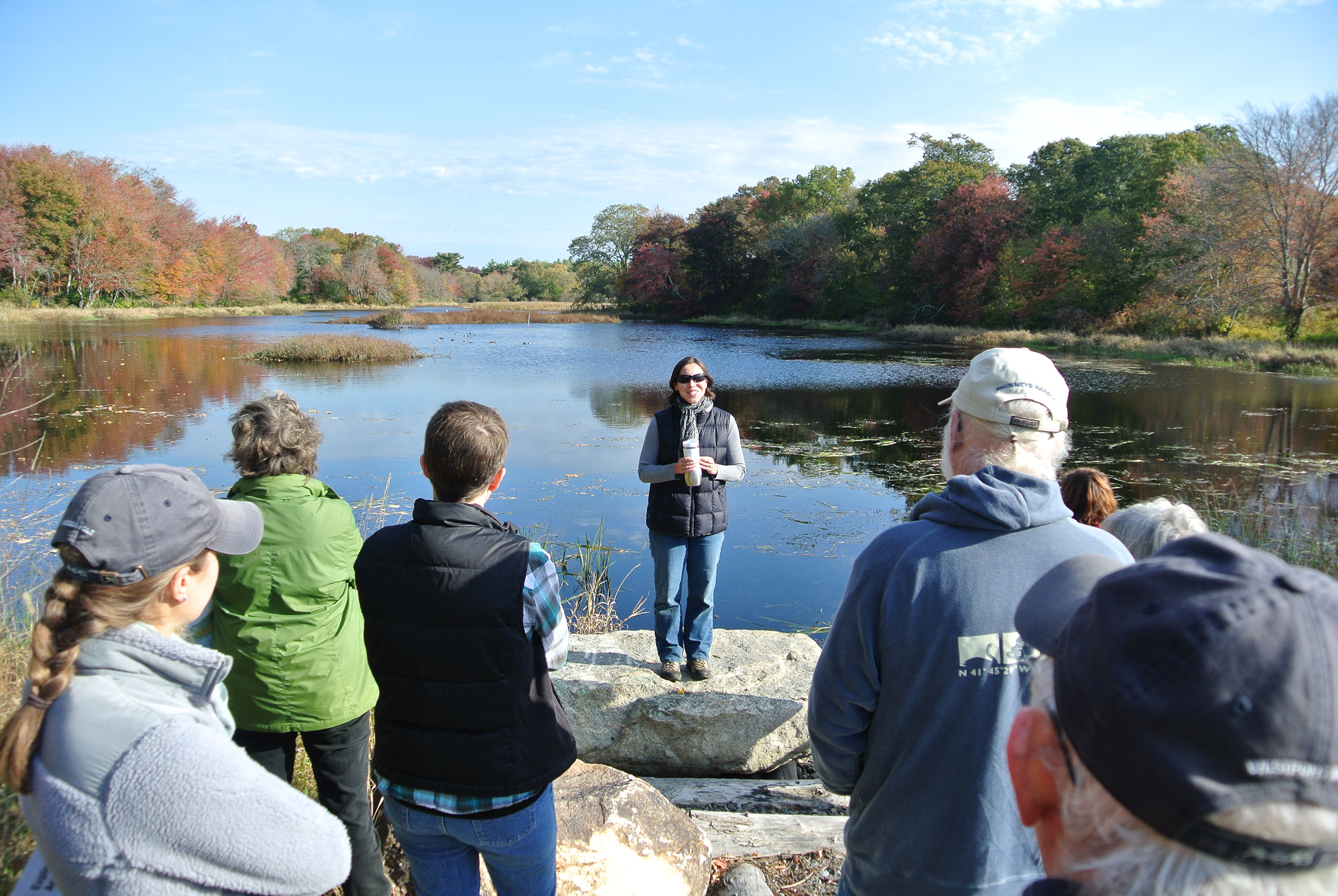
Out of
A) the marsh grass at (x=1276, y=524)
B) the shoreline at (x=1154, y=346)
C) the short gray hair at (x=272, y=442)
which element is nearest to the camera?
the short gray hair at (x=272, y=442)

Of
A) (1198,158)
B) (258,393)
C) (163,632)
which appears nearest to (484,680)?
(163,632)

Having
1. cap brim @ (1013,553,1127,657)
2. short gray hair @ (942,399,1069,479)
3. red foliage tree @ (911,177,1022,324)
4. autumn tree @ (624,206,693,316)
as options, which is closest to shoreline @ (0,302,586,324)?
autumn tree @ (624,206,693,316)

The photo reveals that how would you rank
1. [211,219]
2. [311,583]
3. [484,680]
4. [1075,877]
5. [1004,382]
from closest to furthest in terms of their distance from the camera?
[1075,877], [1004,382], [484,680], [311,583], [211,219]

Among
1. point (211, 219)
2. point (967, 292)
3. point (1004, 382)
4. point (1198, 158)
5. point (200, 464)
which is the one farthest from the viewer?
point (211, 219)

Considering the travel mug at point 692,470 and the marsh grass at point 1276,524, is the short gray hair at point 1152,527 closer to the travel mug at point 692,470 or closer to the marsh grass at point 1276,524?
the travel mug at point 692,470

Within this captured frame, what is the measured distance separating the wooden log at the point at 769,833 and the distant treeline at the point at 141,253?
5416cm

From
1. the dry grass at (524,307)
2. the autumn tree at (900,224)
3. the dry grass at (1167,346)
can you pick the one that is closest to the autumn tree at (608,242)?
the dry grass at (524,307)

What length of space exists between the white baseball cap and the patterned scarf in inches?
91.5

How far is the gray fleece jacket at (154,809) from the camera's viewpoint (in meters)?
1.12

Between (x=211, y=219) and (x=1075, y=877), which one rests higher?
(x=211, y=219)

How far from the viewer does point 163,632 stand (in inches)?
54.9

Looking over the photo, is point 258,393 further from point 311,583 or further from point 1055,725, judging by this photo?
point 1055,725

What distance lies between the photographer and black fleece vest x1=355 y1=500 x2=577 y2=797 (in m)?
1.85

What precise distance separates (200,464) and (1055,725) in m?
12.1
